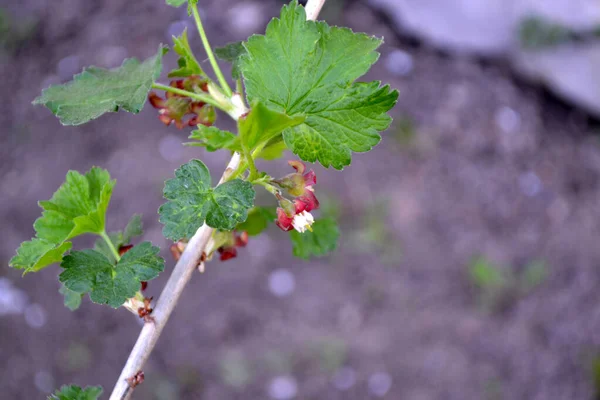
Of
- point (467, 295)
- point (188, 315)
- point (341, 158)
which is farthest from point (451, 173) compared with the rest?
point (341, 158)

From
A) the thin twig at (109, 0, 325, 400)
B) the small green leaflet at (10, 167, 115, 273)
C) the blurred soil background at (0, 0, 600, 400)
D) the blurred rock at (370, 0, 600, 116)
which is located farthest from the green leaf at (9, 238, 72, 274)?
the blurred rock at (370, 0, 600, 116)

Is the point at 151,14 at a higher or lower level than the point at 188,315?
higher

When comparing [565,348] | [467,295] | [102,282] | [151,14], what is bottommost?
[565,348]

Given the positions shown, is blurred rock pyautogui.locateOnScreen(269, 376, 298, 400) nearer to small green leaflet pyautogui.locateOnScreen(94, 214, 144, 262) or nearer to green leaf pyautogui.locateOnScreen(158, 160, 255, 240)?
small green leaflet pyautogui.locateOnScreen(94, 214, 144, 262)

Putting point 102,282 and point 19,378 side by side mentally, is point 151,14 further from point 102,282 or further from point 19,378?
point 102,282

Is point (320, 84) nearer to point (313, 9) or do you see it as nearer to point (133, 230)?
point (313, 9)

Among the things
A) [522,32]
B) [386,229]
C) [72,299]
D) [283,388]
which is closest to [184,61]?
[72,299]

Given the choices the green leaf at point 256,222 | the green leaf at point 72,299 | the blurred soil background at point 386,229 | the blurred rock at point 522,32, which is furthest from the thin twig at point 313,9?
the blurred rock at point 522,32
